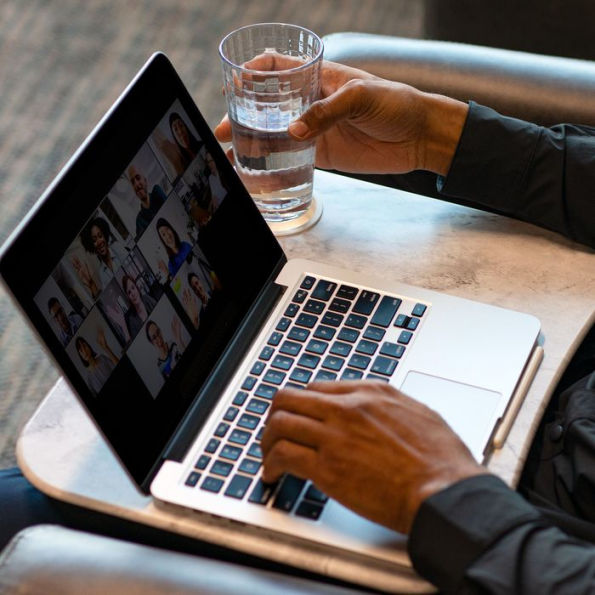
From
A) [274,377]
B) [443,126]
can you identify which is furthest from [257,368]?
[443,126]

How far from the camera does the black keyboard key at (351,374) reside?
0.89m

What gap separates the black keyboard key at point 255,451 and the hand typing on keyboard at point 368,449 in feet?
0.07


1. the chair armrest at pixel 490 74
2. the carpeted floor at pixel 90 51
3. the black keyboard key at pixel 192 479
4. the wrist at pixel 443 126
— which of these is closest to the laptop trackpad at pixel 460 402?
the black keyboard key at pixel 192 479

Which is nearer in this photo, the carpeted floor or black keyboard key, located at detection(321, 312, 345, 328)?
black keyboard key, located at detection(321, 312, 345, 328)

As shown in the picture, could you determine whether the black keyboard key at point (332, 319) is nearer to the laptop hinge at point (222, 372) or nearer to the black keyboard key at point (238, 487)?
the laptop hinge at point (222, 372)

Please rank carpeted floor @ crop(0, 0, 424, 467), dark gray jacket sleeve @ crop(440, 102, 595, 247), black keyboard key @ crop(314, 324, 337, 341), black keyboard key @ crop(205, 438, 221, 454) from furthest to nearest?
carpeted floor @ crop(0, 0, 424, 467) → dark gray jacket sleeve @ crop(440, 102, 595, 247) → black keyboard key @ crop(314, 324, 337, 341) → black keyboard key @ crop(205, 438, 221, 454)

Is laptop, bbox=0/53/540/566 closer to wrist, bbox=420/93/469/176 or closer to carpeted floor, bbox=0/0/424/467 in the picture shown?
wrist, bbox=420/93/469/176

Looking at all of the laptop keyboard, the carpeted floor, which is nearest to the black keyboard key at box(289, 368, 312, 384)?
the laptop keyboard

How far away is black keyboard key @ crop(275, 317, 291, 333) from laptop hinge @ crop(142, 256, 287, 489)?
0.02m

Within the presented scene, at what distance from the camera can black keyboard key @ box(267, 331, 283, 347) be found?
0.92 metres

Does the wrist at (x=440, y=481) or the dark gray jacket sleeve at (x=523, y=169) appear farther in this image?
the dark gray jacket sleeve at (x=523, y=169)

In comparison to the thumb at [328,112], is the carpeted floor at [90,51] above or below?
below

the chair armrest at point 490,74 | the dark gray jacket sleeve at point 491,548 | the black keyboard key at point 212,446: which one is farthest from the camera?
the chair armrest at point 490,74

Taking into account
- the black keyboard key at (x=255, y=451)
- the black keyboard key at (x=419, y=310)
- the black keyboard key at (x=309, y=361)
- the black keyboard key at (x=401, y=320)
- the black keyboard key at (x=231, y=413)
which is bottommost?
the black keyboard key at (x=419, y=310)
